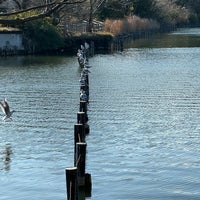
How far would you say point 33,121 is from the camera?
26453 millimetres

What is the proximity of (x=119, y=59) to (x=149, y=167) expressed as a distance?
40358mm

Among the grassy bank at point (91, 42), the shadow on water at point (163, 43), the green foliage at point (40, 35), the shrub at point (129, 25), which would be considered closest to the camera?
the green foliage at point (40, 35)

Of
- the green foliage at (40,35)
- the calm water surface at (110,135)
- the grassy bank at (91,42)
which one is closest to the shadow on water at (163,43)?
the grassy bank at (91,42)

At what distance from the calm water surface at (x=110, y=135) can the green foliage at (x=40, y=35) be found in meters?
20.8

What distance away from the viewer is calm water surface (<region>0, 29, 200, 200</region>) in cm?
1730

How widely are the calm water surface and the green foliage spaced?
20847 mm

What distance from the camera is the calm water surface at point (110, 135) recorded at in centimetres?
1730

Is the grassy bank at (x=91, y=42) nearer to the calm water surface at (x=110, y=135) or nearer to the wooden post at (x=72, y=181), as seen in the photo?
the calm water surface at (x=110, y=135)

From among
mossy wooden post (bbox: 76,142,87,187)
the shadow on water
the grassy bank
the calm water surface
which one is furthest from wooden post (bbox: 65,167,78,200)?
the shadow on water

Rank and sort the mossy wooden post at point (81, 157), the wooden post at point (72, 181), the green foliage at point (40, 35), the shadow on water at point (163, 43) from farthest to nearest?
the shadow on water at point (163, 43) → the green foliage at point (40, 35) → the mossy wooden post at point (81, 157) → the wooden post at point (72, 181)

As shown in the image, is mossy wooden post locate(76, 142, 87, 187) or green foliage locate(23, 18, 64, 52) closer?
mossy wooden post locate(76, 142, 87, 187)

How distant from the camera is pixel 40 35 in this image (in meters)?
65.8

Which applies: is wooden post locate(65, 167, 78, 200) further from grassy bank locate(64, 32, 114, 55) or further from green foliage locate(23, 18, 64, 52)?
grassy bank locate(64, 32, 114, 55)

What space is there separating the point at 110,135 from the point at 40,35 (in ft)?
142
